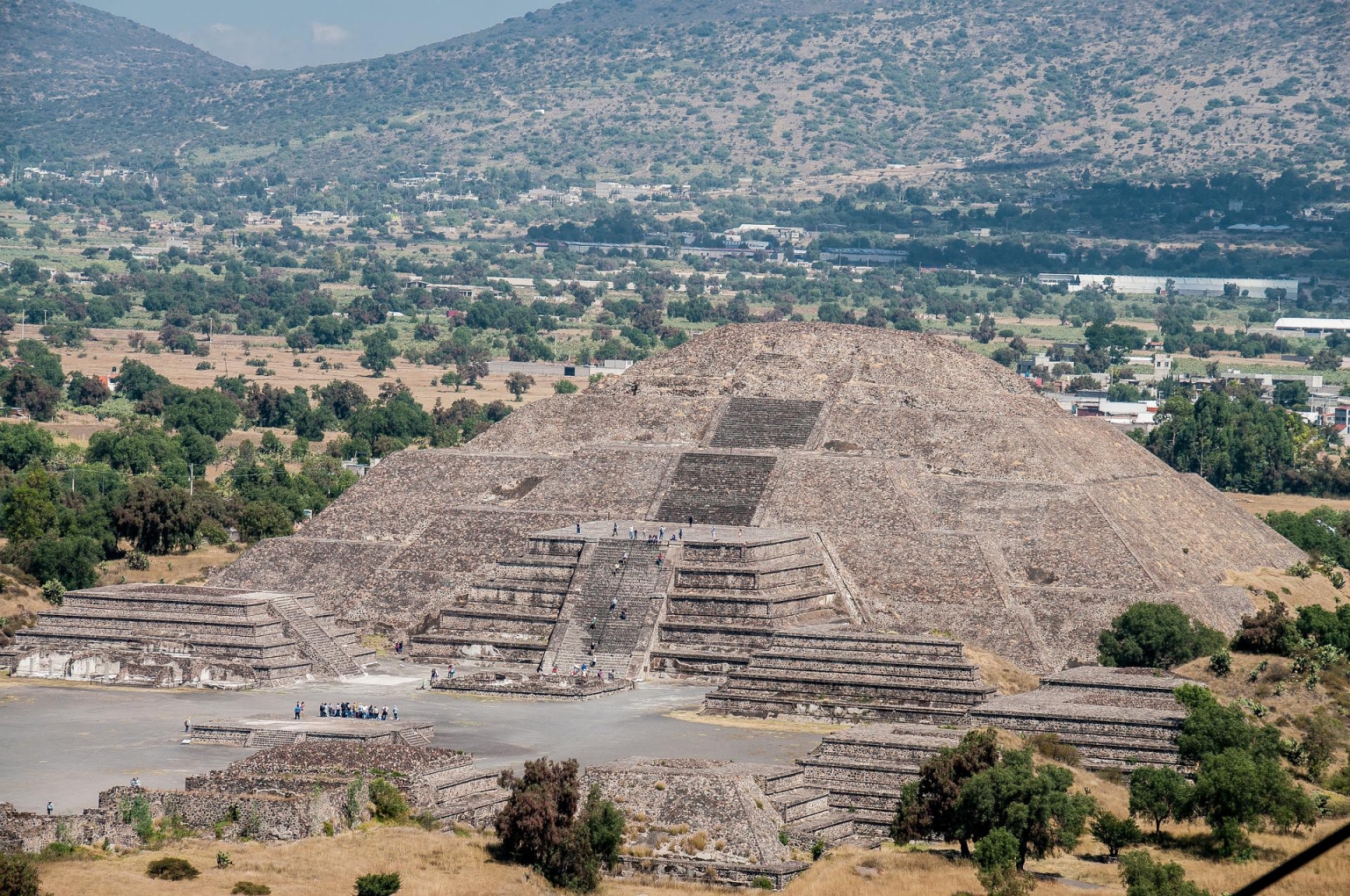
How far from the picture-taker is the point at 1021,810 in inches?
1805

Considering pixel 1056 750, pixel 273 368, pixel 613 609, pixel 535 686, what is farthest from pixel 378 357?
pixel 1056 750

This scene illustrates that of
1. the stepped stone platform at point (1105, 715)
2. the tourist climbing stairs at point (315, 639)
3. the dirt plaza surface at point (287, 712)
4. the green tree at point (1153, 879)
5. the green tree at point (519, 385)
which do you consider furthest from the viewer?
the green tree at point (519, 385)

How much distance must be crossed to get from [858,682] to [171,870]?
21.2m

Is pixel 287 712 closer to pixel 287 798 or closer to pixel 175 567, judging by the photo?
pixel 287 798

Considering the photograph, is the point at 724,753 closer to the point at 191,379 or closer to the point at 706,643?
the point at 706,643

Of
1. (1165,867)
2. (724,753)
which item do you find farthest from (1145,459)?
(1165,867)

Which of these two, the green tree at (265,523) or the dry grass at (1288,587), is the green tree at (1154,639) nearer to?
the dry grass at (1288,587)

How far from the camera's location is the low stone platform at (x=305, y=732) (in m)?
53.0

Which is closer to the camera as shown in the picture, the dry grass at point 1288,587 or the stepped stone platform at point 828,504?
the stepped stone platform at point 828,504

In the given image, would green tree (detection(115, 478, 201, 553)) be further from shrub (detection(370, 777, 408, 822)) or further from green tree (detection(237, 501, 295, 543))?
shrub (detection(370, 777, 408, 822))

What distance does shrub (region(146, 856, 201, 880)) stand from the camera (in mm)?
42562

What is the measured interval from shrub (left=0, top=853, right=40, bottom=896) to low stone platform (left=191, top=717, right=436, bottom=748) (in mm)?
11772

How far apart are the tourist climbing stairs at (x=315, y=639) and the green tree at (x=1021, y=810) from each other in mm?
23153

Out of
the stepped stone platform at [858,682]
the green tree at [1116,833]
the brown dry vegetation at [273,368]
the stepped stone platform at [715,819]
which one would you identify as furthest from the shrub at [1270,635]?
the brown dry vegetation at [273,368]
